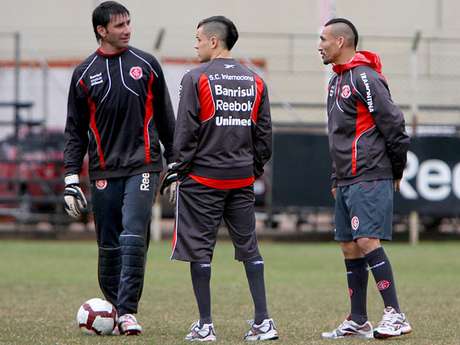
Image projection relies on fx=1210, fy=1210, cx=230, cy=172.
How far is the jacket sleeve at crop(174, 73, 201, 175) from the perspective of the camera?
25.4 ft

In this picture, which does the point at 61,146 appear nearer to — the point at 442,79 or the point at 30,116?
the point at 30,116

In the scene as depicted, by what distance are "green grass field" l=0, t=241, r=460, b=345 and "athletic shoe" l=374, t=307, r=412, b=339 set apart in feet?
0.21

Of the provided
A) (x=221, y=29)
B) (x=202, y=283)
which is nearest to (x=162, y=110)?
(x=221, y=29)

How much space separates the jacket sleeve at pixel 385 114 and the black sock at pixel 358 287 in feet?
2.65

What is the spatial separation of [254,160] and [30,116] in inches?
638

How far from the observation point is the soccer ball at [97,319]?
8203mm

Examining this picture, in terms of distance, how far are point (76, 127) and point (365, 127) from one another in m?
2.04

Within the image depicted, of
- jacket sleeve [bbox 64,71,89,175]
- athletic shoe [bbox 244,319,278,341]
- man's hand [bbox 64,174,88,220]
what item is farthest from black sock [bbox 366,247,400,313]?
jacket sleeve [bbox 64,71,89,175]

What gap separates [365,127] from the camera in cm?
810

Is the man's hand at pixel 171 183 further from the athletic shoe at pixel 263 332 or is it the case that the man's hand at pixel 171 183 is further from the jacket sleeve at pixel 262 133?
the athletic shoe at pixel 263 332

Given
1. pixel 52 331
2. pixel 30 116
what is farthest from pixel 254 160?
pixel 30 116

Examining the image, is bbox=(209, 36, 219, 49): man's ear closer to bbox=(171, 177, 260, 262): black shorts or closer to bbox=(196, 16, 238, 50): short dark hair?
bbox=(196, 16, 238, 50): short dark hair

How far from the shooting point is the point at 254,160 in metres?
8.09

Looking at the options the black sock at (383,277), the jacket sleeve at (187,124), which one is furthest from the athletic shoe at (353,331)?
the jacket sleeve at (187,124)
